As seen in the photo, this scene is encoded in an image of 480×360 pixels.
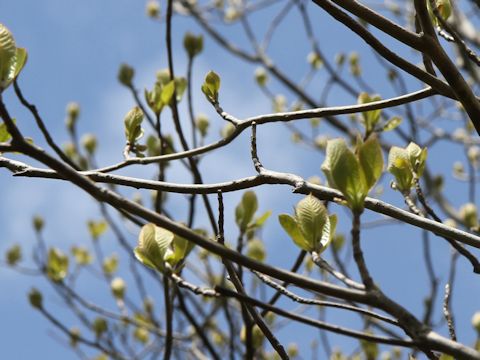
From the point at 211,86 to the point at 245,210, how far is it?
Answer: 0.38 m

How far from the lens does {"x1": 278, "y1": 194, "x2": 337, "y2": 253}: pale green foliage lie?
84 centimetres

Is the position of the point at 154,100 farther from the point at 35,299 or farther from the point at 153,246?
the point at 35,299

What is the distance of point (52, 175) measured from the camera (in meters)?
0.98

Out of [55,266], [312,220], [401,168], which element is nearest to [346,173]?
[312,220]

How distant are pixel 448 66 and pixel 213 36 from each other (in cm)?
344

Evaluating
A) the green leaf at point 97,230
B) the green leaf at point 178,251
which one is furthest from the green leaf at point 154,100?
the green leaf at point 97,230

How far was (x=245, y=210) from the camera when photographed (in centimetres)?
156

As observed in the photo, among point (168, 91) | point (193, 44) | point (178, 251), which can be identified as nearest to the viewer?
point (178, 251)

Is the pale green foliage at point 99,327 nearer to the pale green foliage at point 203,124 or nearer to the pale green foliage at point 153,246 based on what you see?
the pale green foliage at point 203,124

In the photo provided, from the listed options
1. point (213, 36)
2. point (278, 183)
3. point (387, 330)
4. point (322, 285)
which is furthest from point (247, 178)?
point (213, 36)

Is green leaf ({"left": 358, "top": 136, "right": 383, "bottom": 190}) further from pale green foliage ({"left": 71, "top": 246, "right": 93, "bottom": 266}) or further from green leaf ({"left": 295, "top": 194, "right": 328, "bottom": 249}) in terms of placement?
pale green foliage ({"left": 71, "top": 246, "right": 93, "bottom": 266})

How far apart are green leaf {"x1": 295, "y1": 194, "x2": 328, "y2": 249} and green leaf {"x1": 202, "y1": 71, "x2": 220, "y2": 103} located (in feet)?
1.57

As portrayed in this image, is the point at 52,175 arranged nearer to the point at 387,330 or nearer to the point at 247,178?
the point at 247,178

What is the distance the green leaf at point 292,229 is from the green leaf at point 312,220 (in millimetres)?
18
